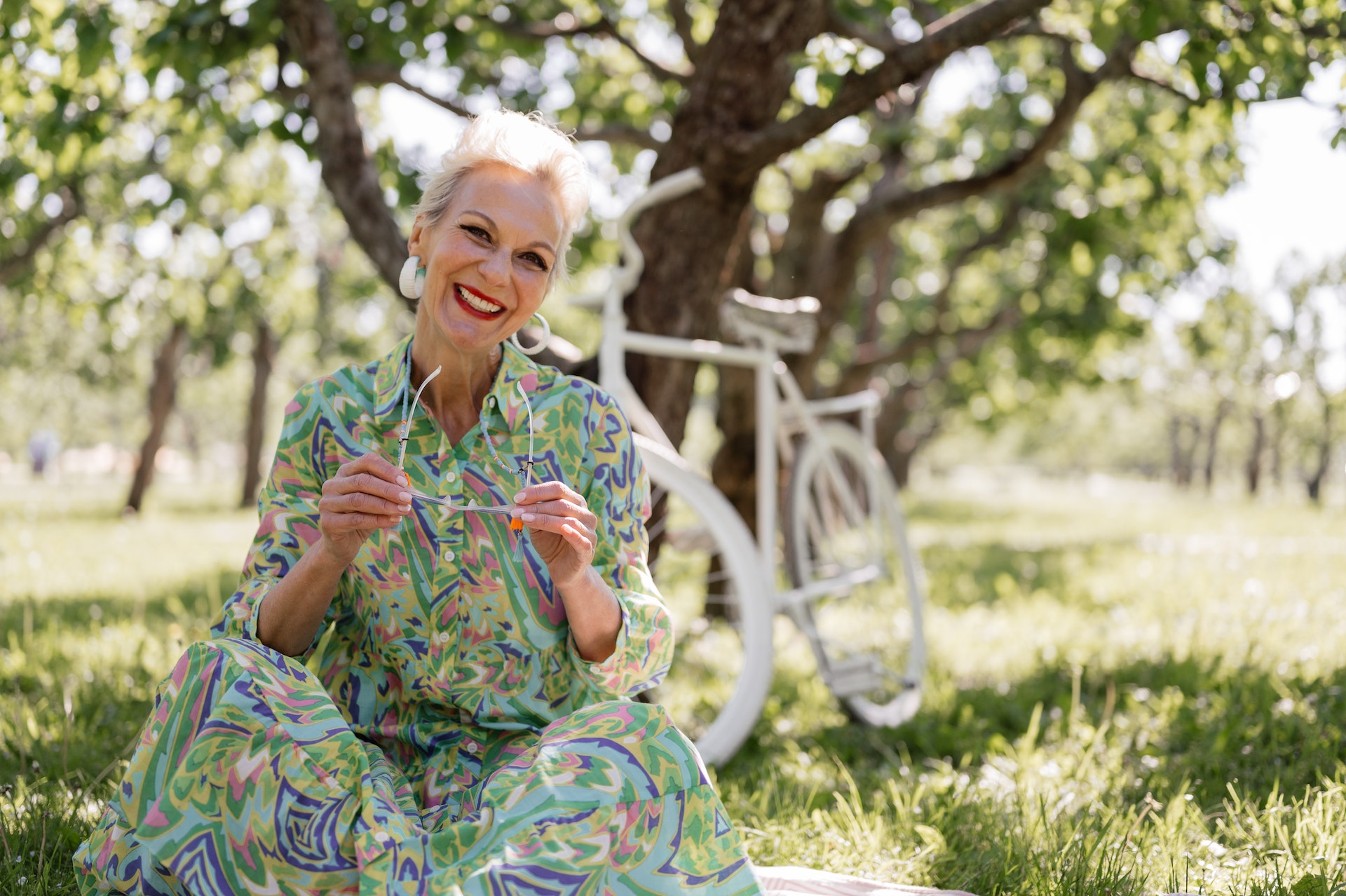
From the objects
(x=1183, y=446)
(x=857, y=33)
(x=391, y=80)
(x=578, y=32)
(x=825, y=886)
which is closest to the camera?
(x=825, y=886)

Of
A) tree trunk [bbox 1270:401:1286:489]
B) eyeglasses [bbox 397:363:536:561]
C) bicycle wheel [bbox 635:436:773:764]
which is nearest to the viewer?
eyeglasses [bbox 397:363:536:561]

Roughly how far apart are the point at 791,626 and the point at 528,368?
4161 mm

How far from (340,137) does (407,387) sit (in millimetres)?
2242

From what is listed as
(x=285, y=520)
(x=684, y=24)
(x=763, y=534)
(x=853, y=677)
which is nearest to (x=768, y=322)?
(x=763, y=534)

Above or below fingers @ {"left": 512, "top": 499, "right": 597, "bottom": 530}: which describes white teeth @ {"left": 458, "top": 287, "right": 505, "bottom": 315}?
above

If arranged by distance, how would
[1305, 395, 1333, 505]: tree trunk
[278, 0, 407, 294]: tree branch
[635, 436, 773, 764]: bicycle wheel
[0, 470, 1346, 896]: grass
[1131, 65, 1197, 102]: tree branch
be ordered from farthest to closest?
[1305, 395, 1333, 505]: tree trunk, [1131, 65, 1197, 102]: tree branch, [278, 0, 407, 294]: tree branch, [635, 436, 773, 764]: bicycle wheel, [0, 470, 1346, 896]: grass

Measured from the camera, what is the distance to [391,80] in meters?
5.03

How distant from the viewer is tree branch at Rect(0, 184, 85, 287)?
9.11m

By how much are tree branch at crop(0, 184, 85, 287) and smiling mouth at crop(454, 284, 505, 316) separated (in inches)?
335

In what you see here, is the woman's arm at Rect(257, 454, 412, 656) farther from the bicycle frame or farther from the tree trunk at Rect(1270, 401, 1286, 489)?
the tree trunk at Rect(1270, 401, 1286, 489)

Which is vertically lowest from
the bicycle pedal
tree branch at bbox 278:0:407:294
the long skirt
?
the bicycle pedal

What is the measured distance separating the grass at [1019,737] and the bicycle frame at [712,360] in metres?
0.78

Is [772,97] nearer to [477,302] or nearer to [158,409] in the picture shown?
[477,302]

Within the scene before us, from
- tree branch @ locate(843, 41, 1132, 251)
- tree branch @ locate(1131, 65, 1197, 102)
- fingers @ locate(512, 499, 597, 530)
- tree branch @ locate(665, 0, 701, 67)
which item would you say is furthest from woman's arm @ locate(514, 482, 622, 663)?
tree branch @ locate(665, 0, 701, 67)
